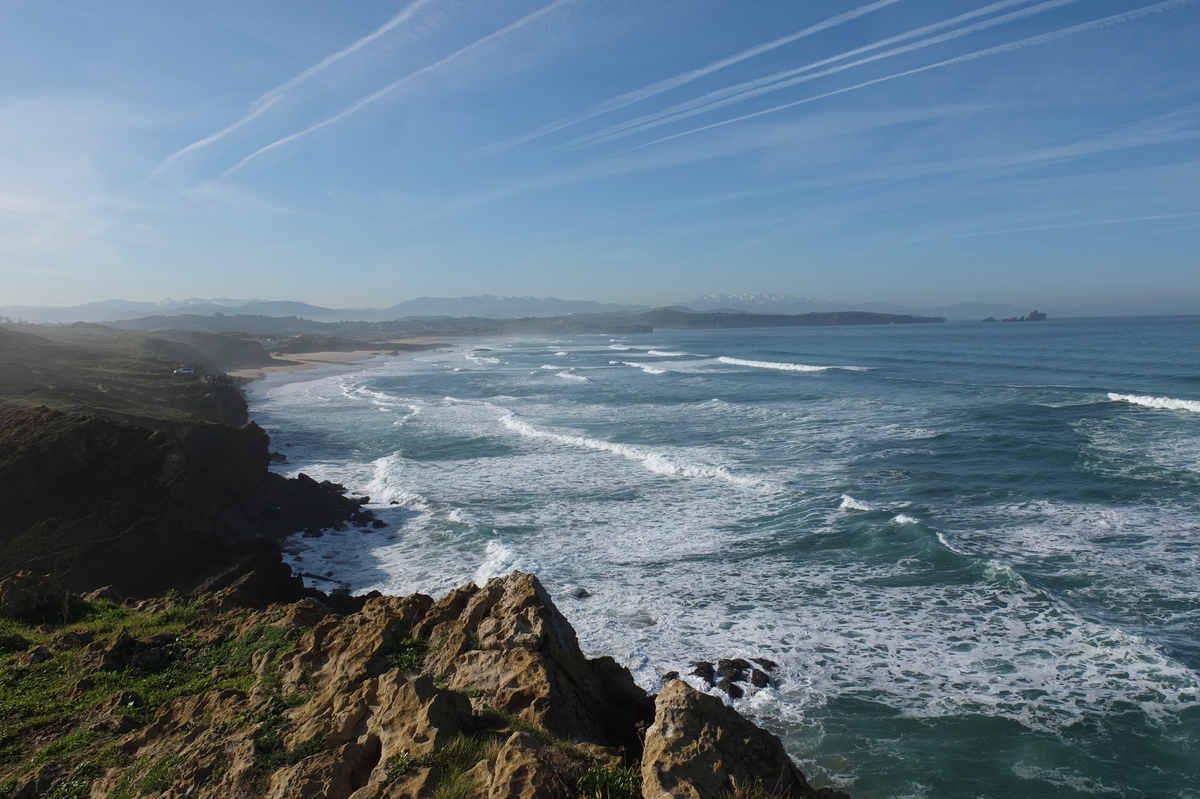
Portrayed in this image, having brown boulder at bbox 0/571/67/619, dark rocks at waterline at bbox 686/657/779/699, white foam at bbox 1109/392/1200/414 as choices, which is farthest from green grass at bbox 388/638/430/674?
white foam at bbox 1109/392/1200/414

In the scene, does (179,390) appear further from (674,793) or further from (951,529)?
(674,793)

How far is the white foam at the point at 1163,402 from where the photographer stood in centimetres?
3494

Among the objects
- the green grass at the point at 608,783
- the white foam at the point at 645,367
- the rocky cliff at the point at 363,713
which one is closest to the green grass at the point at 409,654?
the rocky cliff at the point at 363,713

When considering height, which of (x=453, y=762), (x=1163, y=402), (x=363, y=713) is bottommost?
(x=1163, y=402)

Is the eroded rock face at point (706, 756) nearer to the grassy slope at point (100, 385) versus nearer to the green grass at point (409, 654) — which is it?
the green grass at point (409, 654)

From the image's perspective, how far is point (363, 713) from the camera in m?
6.31

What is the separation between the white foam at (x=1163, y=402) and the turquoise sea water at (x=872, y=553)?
166 millimetres

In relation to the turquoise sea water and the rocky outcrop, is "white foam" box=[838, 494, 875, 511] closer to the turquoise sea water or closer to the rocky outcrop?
the turquoise sea water

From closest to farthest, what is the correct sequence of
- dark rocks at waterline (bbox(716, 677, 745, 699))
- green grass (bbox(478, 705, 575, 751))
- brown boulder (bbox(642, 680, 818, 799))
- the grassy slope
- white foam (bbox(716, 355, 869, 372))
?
brown boulder (bbox(642, 680, 818, 799)) → green grass (bbox(478, 705, 575, 751)) → dark rocks at waterline (bbox(716, 677, 745, 699)) → the grassy slope → white foam (bbox(716, 355, 869, 372))

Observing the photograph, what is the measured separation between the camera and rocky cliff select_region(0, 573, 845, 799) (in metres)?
5.29

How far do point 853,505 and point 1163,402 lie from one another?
26.7m

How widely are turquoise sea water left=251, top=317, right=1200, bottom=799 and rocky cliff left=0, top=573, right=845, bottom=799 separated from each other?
15.7ft

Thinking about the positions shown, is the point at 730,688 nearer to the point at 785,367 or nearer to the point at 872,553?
the point at 872,553

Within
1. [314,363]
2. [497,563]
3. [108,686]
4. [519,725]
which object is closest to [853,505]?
[497,563]
